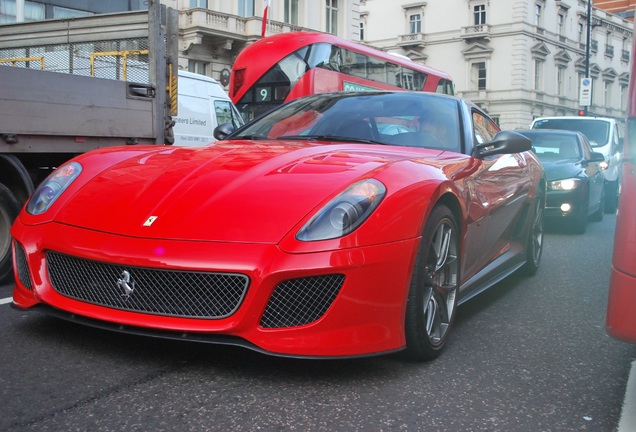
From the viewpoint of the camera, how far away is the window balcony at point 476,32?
1977 inches

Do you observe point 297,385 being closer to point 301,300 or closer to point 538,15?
point 301,300

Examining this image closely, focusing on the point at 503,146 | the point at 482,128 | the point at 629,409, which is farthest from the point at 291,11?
the point at 629,409

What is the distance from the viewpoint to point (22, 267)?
323cm

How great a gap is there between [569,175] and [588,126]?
663cm

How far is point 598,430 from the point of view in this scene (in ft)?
8.34

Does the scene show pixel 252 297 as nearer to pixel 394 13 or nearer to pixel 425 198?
pixel 425 198

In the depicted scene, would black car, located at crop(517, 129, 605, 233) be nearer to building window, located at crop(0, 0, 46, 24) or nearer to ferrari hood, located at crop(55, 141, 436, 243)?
ferrari hood, located at crop(55, 141, 436, 243)

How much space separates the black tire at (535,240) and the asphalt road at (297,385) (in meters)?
1.66

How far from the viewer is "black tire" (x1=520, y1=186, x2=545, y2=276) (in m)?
5.50

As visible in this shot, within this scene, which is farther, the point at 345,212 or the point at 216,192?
the point at 216,192

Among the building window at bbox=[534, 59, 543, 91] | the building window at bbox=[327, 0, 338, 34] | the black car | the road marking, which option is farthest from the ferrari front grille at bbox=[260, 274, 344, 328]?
the building window at bbox=[534, 59, 543, 91]

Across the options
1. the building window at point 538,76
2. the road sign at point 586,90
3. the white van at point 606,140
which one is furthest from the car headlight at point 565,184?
the building window at point 538,76

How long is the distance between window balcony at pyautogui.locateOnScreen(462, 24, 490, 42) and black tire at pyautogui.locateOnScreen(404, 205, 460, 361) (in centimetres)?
4943

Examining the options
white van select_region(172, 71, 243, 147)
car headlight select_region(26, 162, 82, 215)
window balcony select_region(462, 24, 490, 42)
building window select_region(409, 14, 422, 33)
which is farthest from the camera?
building window select_region(409, 14, 422, 33)
